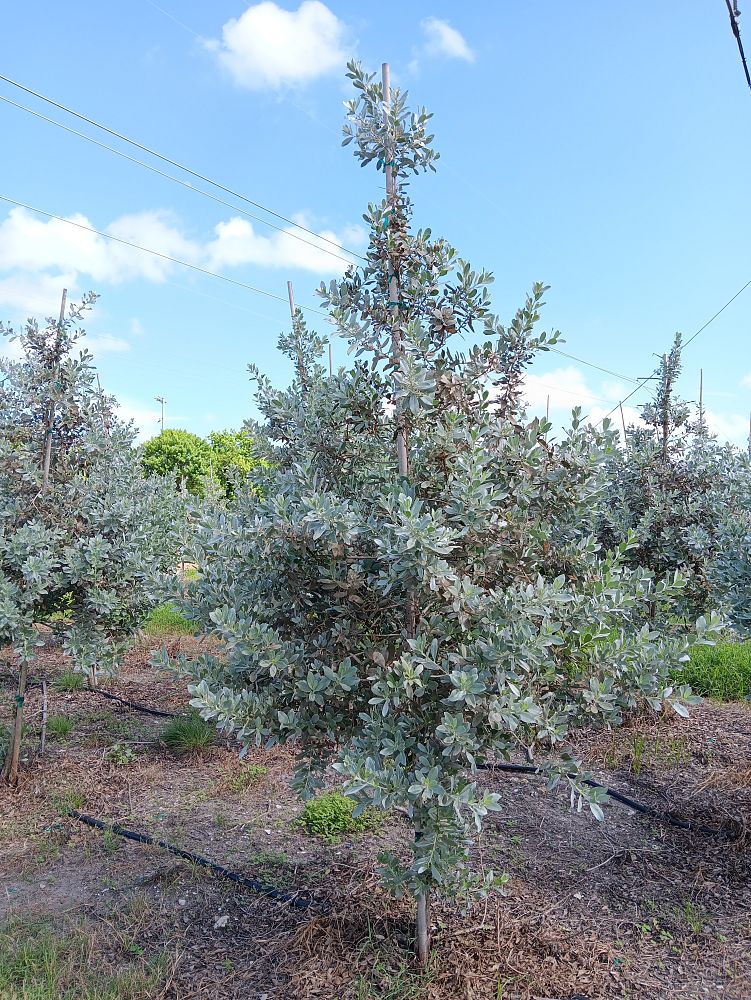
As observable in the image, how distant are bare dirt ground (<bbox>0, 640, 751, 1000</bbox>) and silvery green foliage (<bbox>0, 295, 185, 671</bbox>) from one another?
130 cm

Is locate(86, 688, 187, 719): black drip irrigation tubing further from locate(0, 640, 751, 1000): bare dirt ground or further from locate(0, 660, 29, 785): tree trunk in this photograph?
locate(0, 660, 29, 785): tree trunk

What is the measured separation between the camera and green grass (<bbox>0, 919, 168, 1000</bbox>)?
3.18m

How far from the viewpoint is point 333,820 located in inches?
187

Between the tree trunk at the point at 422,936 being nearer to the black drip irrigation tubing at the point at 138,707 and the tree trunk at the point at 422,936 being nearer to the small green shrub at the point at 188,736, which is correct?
the small green shrub at the point at 188,736

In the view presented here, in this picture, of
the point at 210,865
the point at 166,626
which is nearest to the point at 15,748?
the point at 210,865

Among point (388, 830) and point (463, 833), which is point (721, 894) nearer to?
point (388, 830)

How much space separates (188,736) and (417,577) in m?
4.49

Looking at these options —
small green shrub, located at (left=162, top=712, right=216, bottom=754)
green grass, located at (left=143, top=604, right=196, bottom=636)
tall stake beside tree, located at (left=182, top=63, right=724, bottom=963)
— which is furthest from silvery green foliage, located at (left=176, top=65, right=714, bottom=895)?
green grass, located at (left=143, top=604, right=196, bottom=636)

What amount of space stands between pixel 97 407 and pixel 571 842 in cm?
490

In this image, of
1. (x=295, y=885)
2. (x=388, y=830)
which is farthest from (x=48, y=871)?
(x=388, y=830)

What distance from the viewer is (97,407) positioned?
5.82 metres

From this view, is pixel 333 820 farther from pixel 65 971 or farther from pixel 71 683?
pixel 71 683

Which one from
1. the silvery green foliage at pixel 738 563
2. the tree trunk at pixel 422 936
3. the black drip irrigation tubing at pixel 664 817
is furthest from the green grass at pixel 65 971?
the silvery green foliage at pixel 738 563

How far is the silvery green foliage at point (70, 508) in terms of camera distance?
5.26 metres
